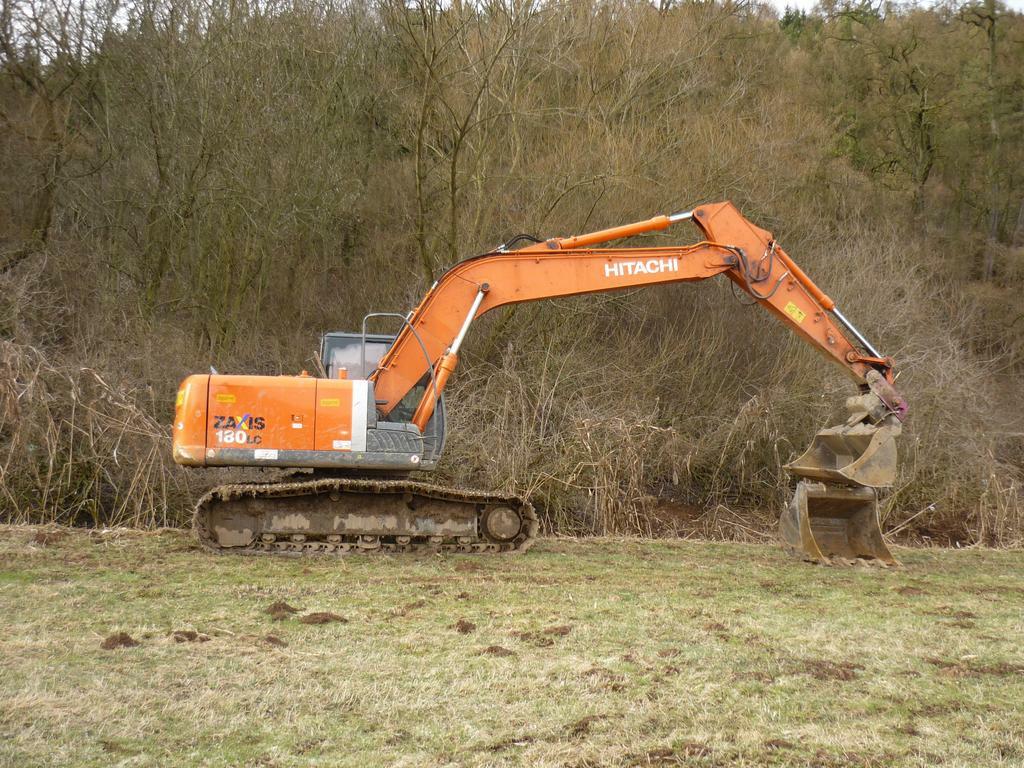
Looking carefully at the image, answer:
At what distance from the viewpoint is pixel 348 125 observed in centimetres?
1730

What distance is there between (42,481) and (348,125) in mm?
8638

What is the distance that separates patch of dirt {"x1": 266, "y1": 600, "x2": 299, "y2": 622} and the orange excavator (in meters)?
1.89

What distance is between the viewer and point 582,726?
4.61 metres

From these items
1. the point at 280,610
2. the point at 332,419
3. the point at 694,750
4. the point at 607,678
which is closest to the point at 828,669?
the point at 607,678

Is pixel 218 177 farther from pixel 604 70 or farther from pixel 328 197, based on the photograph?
pixel 604 70

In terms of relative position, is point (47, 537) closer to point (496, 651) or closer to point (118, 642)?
point (118, 642)

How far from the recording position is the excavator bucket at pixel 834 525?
31.0 feet

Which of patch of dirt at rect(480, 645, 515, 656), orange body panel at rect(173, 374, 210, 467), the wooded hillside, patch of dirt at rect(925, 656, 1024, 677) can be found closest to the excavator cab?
orange body panel at rect(173, 374, 210, 467)

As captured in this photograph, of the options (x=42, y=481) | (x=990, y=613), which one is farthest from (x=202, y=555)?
(x=990, y=613)

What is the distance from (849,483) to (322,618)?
5.13 m

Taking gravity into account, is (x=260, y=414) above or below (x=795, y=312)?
below

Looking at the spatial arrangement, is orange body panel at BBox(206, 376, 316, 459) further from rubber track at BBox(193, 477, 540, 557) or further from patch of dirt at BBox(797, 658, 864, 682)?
patch of dirt at BBox(797, 658, 864, 682)

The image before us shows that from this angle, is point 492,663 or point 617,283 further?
point 617,283

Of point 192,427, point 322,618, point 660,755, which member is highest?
point 192,427
